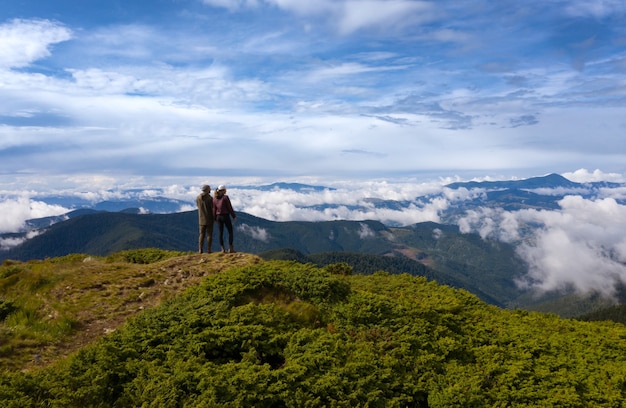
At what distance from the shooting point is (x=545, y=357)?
1277cm

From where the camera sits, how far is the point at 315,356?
31.3 ft

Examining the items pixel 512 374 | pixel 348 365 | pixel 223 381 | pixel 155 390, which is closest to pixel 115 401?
pixel 155 390

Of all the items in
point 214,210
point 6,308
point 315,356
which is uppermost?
point 214,210

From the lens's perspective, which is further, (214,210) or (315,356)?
(214,210)

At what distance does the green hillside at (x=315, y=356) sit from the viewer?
26.3 ft

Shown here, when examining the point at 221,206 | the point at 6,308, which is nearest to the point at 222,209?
the point at 221,206

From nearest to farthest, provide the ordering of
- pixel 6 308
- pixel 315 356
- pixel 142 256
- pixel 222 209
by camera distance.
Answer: pixel 315 356
pixel 6 308
pixel 222 209
pixel 142 256

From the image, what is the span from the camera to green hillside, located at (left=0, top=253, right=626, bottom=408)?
26.3 feet

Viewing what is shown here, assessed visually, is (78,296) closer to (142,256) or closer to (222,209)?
(222,209)

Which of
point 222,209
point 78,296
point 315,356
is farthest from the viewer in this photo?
point 222,209

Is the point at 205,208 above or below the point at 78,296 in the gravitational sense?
above

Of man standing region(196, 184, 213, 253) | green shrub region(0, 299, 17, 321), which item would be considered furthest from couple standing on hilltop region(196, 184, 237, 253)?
green shrub region(0, 299, 17, 321)

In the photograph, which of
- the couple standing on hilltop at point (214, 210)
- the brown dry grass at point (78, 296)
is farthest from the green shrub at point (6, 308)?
the couple standing on hilltop at point (214, 210)

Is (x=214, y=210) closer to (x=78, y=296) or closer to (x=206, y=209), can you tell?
(x=206, y=209)
